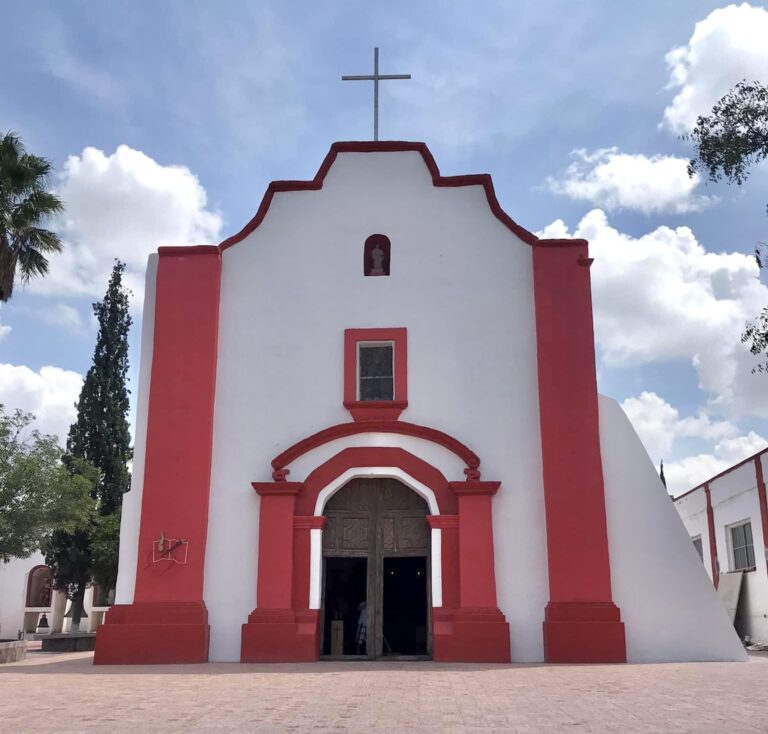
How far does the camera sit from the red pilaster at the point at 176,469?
524 inches

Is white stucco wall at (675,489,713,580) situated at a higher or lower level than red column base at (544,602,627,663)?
higher

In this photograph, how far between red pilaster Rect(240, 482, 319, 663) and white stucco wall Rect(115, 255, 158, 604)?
2.04 metres

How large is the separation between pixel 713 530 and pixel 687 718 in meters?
14.8

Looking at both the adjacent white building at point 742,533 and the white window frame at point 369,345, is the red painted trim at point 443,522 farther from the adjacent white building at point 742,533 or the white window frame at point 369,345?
the adjacent white building at point 742,533

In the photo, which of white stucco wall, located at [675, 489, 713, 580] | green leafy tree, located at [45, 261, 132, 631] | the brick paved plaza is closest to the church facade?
the brick paved plaza

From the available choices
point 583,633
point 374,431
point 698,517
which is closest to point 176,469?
point 374,431

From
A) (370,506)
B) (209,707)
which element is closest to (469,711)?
(209,707)

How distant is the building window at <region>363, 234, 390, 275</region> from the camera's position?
603 inches

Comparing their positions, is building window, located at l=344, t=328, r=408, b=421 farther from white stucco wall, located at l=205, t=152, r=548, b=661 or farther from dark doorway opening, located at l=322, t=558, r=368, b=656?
dark doorway opening, located at l=322, t=558, r=368, b=656

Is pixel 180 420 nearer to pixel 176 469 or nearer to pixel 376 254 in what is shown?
pixel 176 469

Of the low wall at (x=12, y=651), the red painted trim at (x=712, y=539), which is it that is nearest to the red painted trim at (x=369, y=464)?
the low wall at (x=12, y=651)

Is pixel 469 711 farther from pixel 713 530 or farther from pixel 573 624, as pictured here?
pixel 713 530

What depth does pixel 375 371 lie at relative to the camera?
14758 mm

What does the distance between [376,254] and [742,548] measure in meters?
10.7
